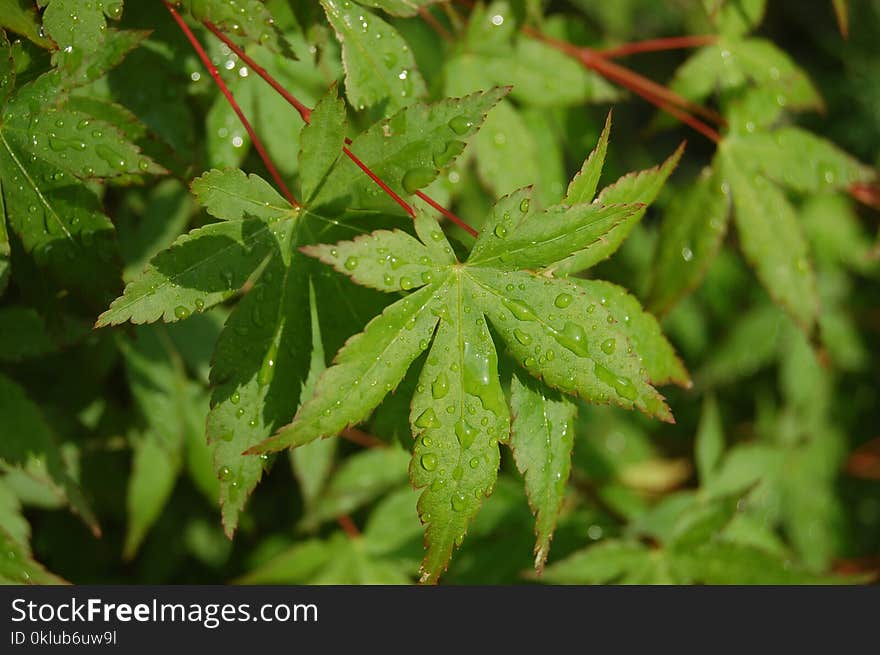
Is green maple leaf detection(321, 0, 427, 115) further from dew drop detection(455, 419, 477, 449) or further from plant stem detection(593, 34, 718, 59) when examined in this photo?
plant stem detection(593, 34, 718, 59)

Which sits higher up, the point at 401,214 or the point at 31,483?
the point at 401,214

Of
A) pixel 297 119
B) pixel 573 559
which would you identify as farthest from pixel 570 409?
pixel 297 119

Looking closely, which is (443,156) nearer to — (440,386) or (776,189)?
(440,386)

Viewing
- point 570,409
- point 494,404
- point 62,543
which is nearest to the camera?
point 494,404

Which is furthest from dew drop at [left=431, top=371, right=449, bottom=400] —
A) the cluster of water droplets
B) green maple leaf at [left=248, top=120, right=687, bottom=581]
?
the cluster of water droplets

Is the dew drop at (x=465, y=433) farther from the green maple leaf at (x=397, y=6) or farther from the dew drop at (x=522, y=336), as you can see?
the green maple leaf at (x=397, y=6)

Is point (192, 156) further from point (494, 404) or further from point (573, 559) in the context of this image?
point (573, 559)

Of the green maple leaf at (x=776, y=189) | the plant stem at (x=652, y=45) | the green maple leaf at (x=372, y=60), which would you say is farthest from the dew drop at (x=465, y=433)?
the plant stem at (x=652, y=45)
